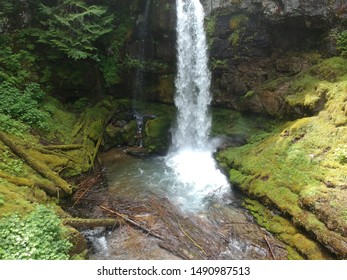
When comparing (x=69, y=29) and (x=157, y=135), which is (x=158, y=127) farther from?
(x=69, y=29)

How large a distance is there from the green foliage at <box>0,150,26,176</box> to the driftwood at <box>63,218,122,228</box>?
221cm

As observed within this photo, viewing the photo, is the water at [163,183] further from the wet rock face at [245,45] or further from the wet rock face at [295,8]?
the wet rock face at [295,8]

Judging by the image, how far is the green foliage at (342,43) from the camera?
11.4 metres

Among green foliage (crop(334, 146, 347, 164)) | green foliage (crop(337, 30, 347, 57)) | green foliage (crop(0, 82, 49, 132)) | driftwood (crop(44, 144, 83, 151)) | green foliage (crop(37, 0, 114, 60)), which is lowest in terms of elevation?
driftwood (crop(44, 144, 83, 151))

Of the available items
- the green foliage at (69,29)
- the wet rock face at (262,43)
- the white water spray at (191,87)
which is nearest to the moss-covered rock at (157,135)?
the white water spray at (191,87)

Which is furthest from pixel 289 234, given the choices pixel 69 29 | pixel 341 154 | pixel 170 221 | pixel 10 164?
pixel 69 29

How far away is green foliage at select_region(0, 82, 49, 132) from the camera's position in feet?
32.6

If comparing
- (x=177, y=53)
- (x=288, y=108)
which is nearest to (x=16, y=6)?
(x=177, y=53)

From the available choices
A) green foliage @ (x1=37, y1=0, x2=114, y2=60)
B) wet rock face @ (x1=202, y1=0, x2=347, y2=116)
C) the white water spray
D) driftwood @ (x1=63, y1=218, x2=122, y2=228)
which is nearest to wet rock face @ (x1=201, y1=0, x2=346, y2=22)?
wet rock face @ (x1=202, y1=0, x2=347, y2=116)

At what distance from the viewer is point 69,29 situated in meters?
12.1

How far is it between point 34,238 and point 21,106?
6.94m

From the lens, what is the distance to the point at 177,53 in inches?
594

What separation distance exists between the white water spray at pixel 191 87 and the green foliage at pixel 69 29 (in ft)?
13.9

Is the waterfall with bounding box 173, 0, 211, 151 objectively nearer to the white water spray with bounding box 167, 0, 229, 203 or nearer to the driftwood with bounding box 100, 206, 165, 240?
the white water spray with bounding box 167, 0, 229, 203
